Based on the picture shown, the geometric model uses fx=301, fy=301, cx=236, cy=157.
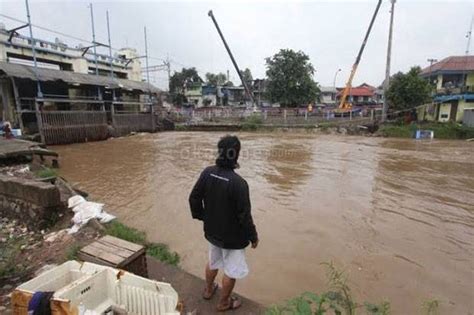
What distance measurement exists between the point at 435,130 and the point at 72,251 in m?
24.9

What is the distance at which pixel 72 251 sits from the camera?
3.61 metres

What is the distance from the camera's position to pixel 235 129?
28.3m

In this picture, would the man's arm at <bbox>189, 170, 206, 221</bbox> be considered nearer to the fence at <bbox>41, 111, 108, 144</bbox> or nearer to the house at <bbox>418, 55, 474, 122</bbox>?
the fence at <bbox>41, 111, 108, 144</bbox>

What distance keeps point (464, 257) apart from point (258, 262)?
3312 mm

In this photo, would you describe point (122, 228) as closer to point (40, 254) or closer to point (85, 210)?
point (85, 210)

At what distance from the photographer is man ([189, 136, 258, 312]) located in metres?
2.62

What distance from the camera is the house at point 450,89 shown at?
23766 millimetres

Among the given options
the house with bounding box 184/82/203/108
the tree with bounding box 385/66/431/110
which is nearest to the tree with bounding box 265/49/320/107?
the tree with bounding box 385/66/431/110

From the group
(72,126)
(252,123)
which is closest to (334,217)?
(72,126)

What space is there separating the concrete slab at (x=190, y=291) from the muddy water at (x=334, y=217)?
81 cm

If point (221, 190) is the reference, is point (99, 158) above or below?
below

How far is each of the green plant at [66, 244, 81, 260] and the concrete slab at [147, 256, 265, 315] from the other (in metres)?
0.82

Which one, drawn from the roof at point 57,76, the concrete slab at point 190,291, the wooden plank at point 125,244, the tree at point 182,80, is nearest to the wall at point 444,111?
the roof at point 57,76

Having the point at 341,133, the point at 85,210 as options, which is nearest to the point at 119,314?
the point at 85,210
